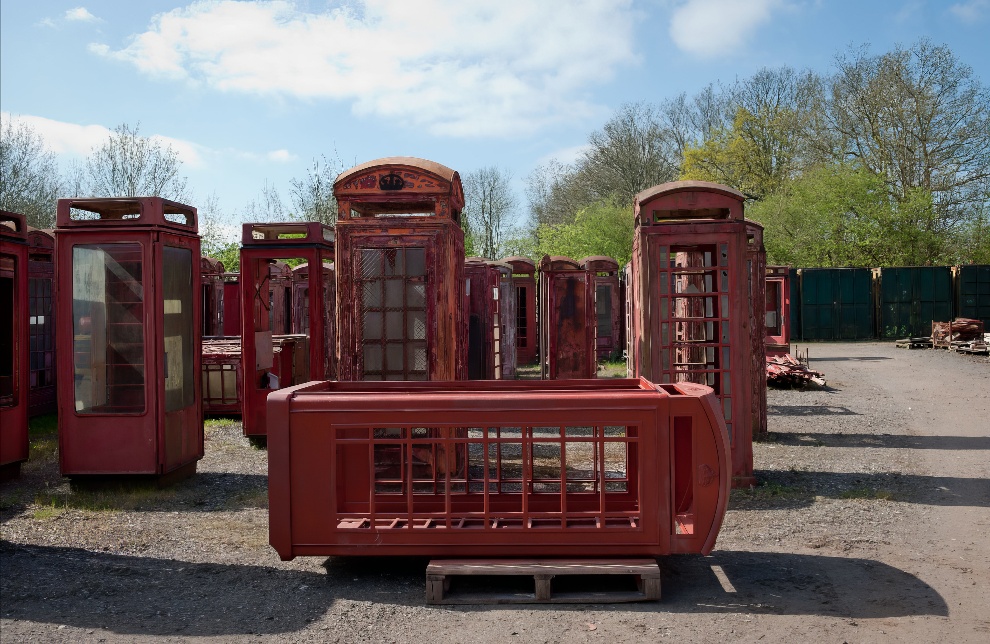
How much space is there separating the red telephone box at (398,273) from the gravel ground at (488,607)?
1868 mm

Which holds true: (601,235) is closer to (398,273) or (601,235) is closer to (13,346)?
(398,273)

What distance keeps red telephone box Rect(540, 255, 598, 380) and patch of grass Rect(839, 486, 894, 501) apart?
853cm

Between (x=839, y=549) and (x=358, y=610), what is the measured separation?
358cm

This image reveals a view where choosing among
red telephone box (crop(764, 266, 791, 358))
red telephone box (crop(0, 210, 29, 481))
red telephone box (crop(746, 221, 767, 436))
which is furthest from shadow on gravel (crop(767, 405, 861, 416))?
red telephone box (crop(0, 210, 29, 481))

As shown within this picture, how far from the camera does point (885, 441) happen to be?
34.2 ft

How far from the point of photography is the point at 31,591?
516cm

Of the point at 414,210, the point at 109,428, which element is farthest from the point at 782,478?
the point at 109,428

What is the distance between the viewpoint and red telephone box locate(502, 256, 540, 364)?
20375 millimetres

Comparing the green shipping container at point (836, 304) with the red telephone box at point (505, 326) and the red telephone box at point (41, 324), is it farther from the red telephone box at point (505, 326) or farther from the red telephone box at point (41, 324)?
the red telephone box at point (41, 324)

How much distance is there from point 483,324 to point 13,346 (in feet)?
31.2

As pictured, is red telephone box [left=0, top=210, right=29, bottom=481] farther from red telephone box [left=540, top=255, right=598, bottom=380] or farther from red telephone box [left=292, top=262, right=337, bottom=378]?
red telephone box [left=540, top=255, right=598, bottom=380]

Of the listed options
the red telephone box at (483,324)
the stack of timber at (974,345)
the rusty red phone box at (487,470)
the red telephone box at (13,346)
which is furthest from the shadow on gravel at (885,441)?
the stack of timber at (974,345)

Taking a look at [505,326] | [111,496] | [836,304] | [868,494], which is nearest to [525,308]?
[505,326]

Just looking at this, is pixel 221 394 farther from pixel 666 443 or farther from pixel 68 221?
pixel 666 443
